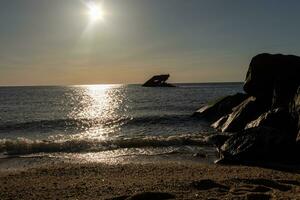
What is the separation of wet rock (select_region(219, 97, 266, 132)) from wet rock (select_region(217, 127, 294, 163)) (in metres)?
9.84

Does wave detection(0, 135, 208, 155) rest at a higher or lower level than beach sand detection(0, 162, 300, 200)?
lower

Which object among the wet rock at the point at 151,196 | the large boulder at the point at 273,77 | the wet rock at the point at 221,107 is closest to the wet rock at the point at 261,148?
the wet rock at the point at 151,196

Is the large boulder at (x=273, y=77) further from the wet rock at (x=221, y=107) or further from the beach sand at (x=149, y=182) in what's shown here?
the beach sand at (x=149, y=182)

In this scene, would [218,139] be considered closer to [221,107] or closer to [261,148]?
[261,148]

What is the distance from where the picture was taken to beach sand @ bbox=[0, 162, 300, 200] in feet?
37.8

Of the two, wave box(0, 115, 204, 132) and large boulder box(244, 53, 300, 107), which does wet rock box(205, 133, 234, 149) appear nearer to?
large boulder box(244, 53, 300, 107)

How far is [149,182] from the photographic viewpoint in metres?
13.4

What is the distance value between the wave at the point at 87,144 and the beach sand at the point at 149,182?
5.26 metres

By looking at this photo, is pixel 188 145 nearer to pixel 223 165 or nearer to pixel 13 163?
pixel 223 165

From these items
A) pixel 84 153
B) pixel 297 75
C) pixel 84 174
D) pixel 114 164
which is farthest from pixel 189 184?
pixel 297 75

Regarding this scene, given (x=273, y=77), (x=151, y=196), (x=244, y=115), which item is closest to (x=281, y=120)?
(x=244, y=115)

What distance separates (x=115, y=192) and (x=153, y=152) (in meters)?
9.27

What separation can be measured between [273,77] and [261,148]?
11993mm

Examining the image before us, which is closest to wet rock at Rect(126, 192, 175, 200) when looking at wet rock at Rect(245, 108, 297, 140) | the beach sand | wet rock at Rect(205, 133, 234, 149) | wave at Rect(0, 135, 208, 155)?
the beach sand
